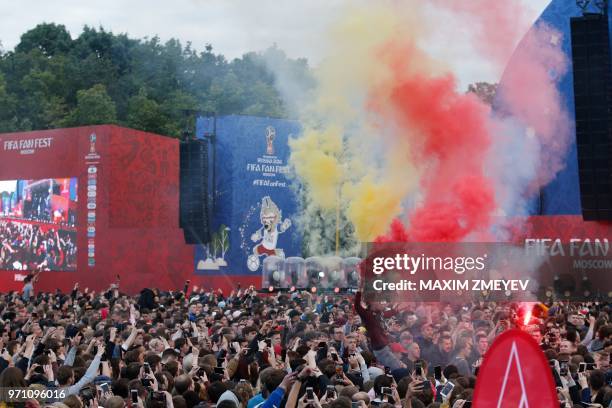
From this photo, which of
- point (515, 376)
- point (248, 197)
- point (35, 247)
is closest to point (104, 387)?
point (515, 376)

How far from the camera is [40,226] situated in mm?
38250

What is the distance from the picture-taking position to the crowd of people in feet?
25.5

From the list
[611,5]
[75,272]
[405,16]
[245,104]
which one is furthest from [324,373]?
[245,104]

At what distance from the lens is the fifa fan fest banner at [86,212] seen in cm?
3784

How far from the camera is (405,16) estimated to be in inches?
1010

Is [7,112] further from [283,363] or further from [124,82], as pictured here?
[283,363]

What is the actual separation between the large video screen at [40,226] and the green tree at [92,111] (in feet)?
67.1

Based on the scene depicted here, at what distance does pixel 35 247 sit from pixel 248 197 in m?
8.92

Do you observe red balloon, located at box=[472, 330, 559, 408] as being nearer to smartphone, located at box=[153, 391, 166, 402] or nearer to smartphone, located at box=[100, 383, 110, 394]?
smartphone, located at box=[153, 391, 166, 402]

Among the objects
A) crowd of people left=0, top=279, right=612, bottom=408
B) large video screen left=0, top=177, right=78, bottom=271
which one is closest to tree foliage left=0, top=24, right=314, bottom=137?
large video screen left=0, top=177, right=78, bottom=271

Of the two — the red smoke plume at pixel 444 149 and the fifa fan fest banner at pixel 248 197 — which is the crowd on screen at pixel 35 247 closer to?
the fifa fan fest banner at pixel 248 197

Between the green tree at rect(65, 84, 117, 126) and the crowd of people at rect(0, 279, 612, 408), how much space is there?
42.7m

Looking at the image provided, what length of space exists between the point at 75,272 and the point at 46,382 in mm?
28902
